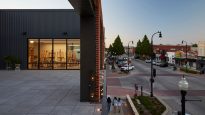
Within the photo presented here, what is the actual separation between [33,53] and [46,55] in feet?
7.83

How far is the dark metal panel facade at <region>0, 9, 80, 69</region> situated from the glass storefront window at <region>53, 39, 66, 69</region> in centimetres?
228

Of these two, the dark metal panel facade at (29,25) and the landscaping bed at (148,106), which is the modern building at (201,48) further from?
the landscaping bed at (148,106)

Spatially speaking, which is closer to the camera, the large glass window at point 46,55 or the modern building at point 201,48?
the large glass window at point 46,55

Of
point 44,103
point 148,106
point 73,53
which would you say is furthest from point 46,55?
point 44,103

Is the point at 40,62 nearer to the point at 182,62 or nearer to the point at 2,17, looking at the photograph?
the point at 2,17

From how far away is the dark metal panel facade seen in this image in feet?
199

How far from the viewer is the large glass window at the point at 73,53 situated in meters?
62.3

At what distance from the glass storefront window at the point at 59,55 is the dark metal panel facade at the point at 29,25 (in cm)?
228

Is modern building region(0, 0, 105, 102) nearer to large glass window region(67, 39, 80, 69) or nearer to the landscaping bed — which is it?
large glass window region(67, 39, 80, 69)

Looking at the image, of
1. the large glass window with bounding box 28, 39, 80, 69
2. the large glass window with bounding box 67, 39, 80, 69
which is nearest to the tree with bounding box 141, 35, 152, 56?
the large glass window with bounding box 67, 39, 80, 69

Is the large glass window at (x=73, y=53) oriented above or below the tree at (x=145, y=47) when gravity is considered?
below

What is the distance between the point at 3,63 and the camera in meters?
61.0

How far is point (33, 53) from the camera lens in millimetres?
62656

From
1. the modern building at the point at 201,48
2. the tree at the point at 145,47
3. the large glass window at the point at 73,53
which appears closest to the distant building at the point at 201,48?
the modern building at the point at 201,48
